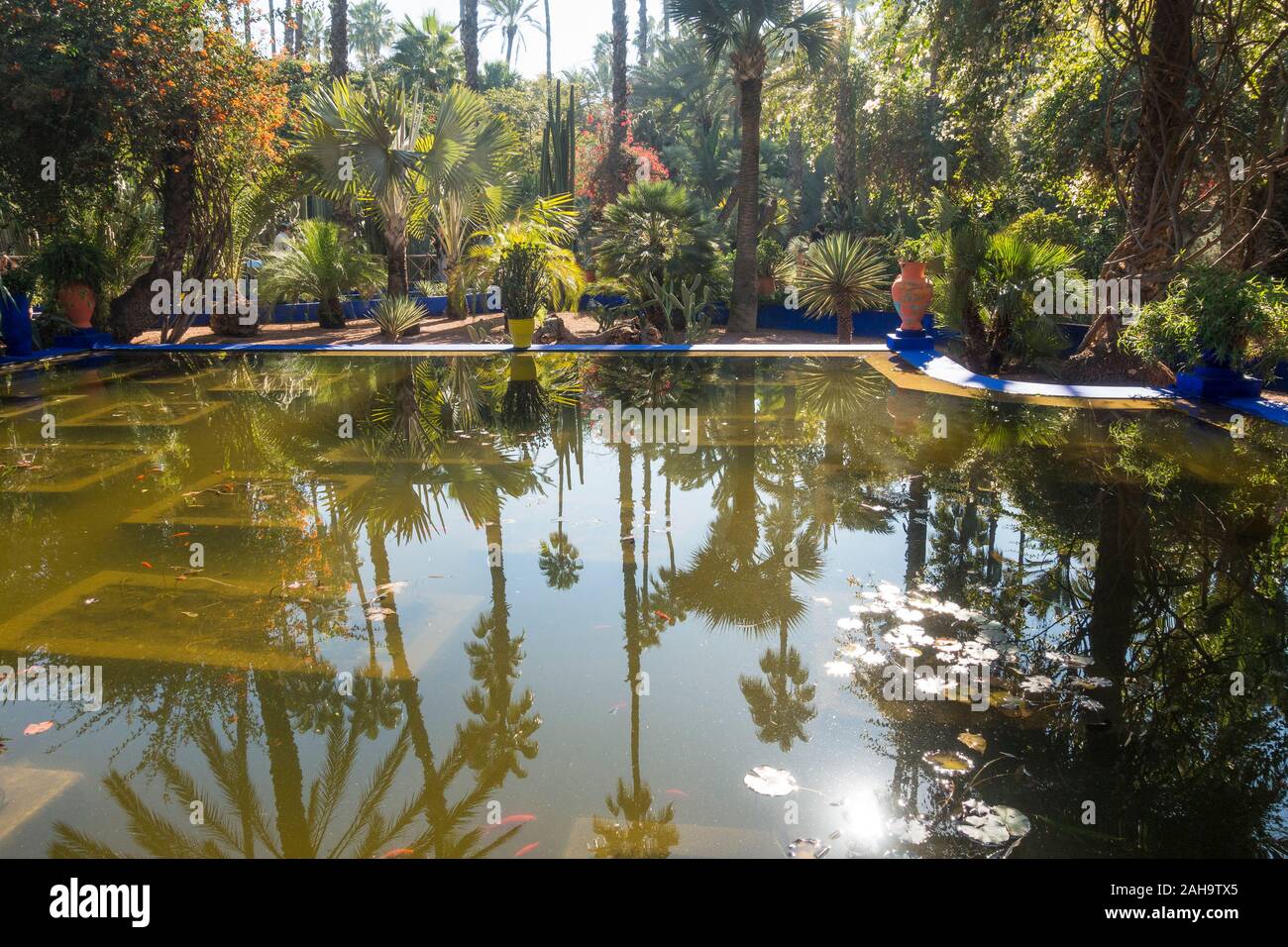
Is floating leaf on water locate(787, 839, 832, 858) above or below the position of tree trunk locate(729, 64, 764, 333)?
below

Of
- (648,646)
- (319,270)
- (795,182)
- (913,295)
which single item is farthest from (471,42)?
(648,646)

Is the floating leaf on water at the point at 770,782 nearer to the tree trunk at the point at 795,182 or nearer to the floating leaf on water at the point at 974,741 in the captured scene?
the floating leaf on water at the point at 974,741

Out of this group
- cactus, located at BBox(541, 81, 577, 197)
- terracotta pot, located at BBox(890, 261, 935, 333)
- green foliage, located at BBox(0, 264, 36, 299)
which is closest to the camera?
terracotta pot, located at BBox(890, 261, 935, 333)

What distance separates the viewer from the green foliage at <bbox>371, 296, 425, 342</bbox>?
14.0 m

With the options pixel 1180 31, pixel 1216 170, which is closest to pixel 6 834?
pixel 1180 31

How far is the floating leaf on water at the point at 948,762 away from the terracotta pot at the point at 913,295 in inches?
386

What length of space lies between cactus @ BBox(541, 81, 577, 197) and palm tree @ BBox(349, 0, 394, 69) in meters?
42.8

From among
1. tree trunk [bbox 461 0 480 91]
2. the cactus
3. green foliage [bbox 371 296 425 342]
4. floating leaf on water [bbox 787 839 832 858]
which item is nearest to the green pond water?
floating leaf on water [bbox 787 839 832 858]

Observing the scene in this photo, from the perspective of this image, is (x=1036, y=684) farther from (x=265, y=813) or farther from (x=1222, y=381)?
(x=1222, y=381)

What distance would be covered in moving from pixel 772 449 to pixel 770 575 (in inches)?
105

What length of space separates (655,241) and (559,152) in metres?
4.72

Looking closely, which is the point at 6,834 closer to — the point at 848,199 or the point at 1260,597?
the point at 1260,597

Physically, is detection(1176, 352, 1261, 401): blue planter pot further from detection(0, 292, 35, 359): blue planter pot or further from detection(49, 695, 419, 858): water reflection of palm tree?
detection(0, 292, 35, 359): blue planter pot

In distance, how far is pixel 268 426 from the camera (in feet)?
26.4
